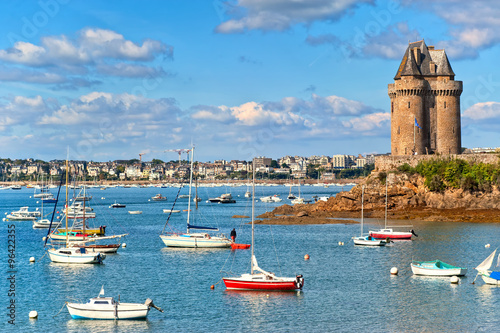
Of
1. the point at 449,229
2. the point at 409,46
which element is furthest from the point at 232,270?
the point at 409,46

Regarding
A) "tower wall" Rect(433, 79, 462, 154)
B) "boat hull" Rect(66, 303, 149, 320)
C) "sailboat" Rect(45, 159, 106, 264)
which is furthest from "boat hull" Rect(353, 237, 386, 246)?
"tower wall" Rect(433, 79, 462, 154)

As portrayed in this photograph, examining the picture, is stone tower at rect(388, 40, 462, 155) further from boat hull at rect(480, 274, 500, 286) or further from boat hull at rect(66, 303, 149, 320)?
boat hull at rect(66, 303, 149, 320)

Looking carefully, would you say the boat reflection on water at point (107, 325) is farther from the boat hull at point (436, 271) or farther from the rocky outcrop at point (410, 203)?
the rocky outcrop at point (410, 203)

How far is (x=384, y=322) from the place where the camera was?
31.5 metres

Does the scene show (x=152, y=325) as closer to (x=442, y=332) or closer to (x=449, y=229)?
Result: (x=442, y=332)

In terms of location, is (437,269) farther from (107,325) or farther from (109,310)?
(107,325)

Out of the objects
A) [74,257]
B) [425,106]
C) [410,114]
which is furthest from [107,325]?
[425,106]

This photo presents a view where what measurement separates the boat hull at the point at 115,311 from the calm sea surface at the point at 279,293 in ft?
1.10

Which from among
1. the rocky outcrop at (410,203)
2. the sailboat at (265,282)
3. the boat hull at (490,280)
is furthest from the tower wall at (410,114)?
the sailboat at (265,282)

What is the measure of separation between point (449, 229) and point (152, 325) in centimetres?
4432

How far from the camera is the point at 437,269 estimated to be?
4200 cm

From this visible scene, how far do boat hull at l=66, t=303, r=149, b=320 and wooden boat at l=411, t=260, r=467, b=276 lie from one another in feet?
65.5

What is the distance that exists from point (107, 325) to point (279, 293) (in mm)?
10719

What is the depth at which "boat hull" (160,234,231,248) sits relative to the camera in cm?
5691
